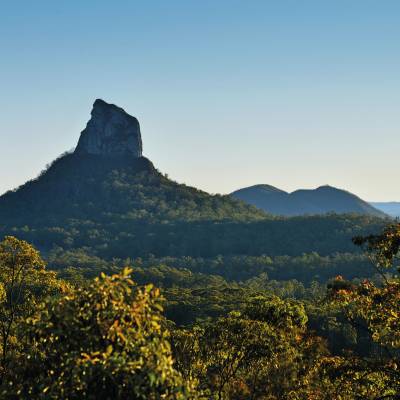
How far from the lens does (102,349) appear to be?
1232cm

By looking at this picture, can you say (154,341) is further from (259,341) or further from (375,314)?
(259,341)

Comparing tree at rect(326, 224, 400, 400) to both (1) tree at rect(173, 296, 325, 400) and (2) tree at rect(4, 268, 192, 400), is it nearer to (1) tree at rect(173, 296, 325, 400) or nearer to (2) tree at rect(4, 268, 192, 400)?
(1) tree at rect(173, 296, 325, 400)

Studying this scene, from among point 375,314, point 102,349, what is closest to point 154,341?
point 102,349

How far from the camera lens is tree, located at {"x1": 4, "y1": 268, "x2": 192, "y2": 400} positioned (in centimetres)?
1170

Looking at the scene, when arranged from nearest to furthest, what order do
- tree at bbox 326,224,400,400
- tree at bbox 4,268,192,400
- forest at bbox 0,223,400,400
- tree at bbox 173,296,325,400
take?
1. tree at bbox 4,268,192,400
2. forest at bbox 0,223,400,400
3. tree at bbox 326,224,400,400
4. tree at bbox 173,296,325,400

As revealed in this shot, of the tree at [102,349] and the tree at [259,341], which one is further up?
the tree at [102,349]

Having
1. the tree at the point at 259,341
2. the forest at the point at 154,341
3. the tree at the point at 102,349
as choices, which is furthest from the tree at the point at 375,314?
the tree at the point at 102,349

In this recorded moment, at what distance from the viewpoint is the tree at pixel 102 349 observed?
38.4ft

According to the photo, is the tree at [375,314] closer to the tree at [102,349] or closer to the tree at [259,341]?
the tree at [259,341]

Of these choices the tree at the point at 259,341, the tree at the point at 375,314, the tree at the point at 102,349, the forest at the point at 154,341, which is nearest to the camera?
the tree at the point at 102,349

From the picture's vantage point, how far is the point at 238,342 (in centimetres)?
3366

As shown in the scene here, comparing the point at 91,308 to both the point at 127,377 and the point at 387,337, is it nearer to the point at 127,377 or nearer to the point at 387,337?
the point at 127,377

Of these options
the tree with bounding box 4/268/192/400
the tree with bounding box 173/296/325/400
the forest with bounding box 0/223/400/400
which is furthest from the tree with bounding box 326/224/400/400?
the tree with bounding box 4/268/192/400

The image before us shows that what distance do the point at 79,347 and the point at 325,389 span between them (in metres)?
24.0
